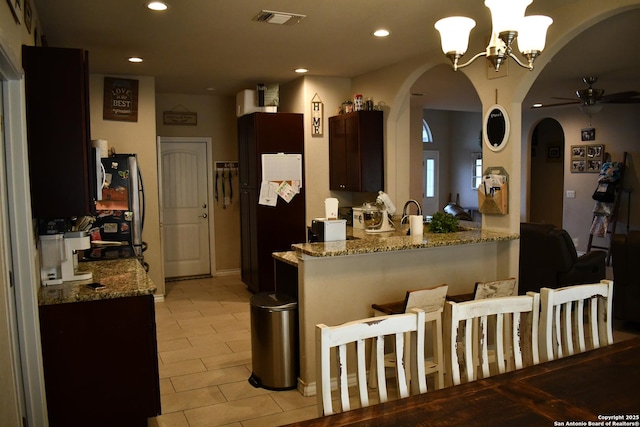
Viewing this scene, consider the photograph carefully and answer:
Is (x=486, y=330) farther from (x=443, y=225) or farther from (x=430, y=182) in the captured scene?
(x=430, y=182)

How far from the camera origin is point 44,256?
2.97 metres

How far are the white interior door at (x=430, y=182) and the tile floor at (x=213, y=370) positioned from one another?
605 cm

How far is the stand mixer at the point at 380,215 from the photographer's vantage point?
15.3ft

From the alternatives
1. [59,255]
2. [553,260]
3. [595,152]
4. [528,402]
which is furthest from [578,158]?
[59,255]

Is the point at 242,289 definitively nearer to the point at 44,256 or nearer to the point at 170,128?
the point at 170,128

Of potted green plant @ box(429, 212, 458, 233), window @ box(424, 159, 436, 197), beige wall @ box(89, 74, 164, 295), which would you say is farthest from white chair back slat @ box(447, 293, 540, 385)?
window @ box(424, 159, 436, 197)

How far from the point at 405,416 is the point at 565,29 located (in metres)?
2.99

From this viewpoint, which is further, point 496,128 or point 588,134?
point 588,134

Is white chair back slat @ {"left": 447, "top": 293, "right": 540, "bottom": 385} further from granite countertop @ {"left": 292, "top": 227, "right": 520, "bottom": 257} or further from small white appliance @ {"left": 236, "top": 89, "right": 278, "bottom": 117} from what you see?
small white appliance @ {"left": 236, "top": 89, "right": 278, "bottom": 117}

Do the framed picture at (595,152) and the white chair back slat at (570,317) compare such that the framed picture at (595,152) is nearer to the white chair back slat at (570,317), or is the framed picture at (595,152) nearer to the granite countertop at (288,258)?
the granite countertop at (288,258)

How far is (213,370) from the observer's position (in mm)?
3951

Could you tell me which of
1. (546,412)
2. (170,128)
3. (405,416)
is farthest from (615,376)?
(170,128)

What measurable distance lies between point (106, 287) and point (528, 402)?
2.24 m

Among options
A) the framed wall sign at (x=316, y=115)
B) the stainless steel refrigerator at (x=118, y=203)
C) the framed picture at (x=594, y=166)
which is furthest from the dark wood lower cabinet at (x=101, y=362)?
the framed picture at (x=594, y=166)
